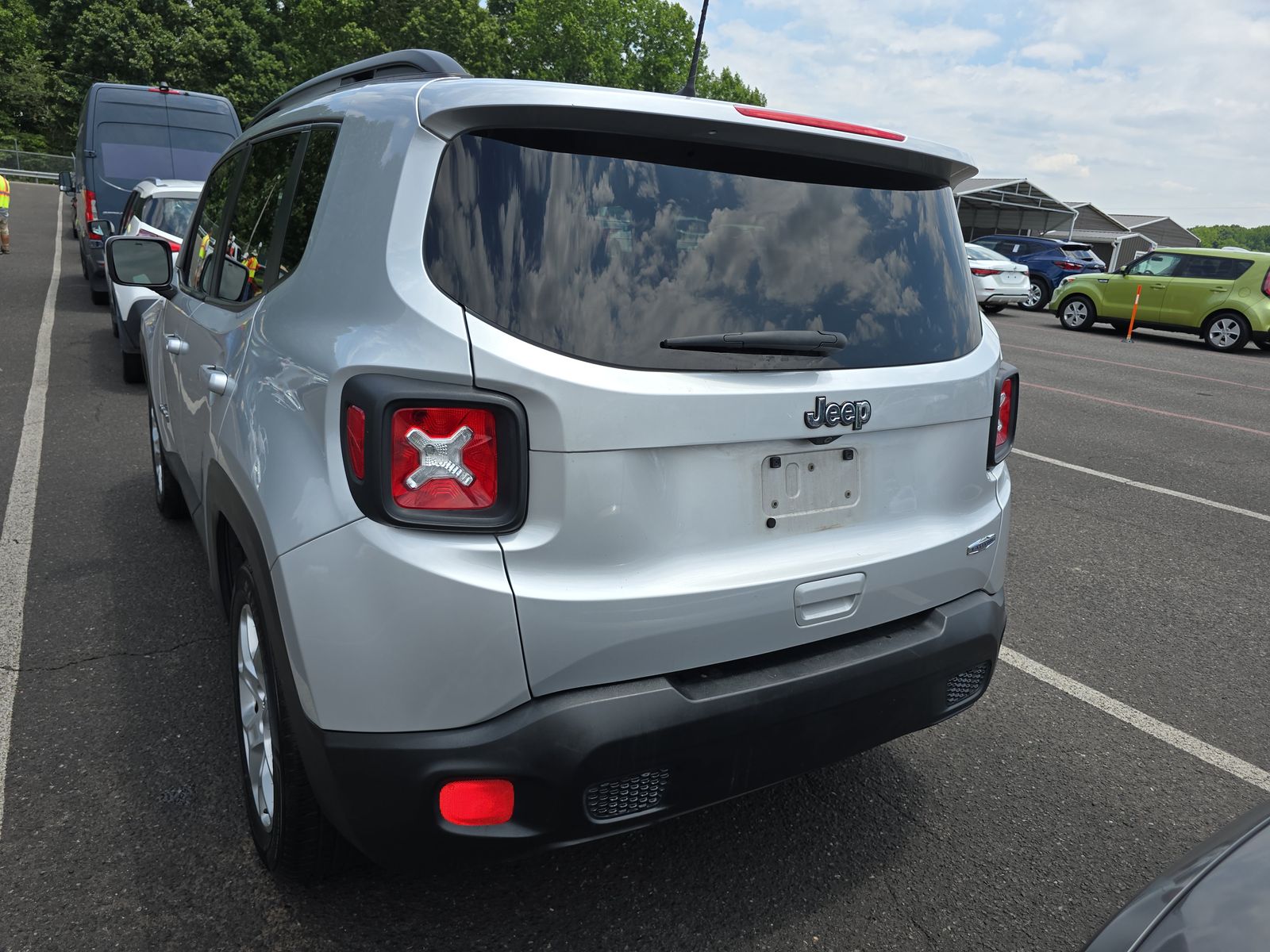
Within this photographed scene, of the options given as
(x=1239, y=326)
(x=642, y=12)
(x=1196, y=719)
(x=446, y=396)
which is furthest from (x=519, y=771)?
(x=642, y=12)

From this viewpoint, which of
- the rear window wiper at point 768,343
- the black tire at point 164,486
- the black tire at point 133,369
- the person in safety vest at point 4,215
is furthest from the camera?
the person in safety vest at point 4,215

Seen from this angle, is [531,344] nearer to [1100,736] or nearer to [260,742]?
[260,742]

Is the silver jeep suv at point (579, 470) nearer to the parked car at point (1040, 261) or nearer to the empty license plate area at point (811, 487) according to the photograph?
the empty license plate area at point (811, 487)

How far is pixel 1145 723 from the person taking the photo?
3.36 meters

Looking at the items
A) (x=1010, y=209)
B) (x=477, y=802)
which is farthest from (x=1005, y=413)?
(x=1010, y=209)

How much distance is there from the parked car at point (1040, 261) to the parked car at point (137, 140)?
1752cm

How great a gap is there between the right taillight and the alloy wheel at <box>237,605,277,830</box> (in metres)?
1.89

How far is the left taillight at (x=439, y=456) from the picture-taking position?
1758mm

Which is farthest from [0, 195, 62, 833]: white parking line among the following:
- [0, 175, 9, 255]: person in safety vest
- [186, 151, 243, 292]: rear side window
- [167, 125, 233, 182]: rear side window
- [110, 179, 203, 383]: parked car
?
[0, 175, 9, 255]: person in safety vest

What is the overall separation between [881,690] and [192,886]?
1.72 meters

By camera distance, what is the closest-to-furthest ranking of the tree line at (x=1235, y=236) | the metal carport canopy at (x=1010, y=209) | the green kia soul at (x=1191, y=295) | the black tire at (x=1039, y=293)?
the green kia soul at (x=1191, y=295), the black tire at (x=1039, y=293), the metal carport canopy at (x=1010, y=209), the tree line at (x=1235, y=236)

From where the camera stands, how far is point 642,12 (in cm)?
5691

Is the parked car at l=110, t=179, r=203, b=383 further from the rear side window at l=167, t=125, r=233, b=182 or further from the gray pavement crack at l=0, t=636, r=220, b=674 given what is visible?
the gray pavement crack at l=0, t=636, r=220, b=674

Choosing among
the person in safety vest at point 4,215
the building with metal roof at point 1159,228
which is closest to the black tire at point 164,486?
the person in safety vest at point 4,215
